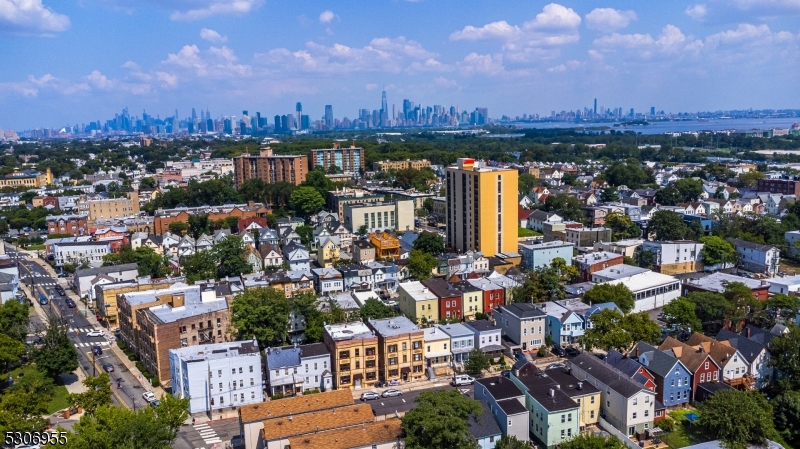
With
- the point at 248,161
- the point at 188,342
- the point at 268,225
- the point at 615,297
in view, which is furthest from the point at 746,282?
the point at 248,161

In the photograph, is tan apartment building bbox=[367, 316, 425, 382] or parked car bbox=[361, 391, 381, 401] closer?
parked car bbox=[361, 391, 381, 401]

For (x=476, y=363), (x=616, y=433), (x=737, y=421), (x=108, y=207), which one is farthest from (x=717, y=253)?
(x=108, y=207)

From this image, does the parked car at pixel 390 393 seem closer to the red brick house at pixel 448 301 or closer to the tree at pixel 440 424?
the tree at pixel 440 424

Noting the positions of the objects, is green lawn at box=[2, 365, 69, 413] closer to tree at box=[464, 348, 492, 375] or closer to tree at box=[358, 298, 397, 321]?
tree at box=[358, 298, 397, 321]

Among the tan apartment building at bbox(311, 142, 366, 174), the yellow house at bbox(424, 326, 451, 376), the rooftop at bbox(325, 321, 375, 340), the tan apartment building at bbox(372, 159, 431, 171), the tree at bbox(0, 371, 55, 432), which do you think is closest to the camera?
the tree at bbox(0, 371, 55, 432)

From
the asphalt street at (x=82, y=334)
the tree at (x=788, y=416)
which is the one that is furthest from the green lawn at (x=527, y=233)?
the asphalt street at (x=82, y=334)

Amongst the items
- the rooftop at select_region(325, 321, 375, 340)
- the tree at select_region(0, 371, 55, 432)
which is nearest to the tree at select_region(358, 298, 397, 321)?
the rooftop at select_region(325, 321, 375, 340)
